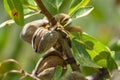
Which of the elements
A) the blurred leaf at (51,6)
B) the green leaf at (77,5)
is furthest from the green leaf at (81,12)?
the blurred leaf at (51,6)

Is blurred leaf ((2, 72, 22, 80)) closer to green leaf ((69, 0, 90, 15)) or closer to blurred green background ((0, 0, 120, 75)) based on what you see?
green leaf ((69, 0, 90, 15))

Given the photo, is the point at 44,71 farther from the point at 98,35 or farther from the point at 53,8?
the point at 98,35

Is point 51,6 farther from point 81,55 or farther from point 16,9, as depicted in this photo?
point 81,55

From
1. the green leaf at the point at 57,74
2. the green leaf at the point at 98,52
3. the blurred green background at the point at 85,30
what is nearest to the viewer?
the green leaf at the point at 57,74

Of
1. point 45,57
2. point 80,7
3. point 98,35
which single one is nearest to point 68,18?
point 80,7

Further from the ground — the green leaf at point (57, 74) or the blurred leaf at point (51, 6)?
the blurred leaf at point (51, 6)

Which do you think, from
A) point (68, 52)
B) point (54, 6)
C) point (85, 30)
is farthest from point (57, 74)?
point (85, 30)

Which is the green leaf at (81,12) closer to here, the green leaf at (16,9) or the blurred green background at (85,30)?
the green leaf at (16,9)
